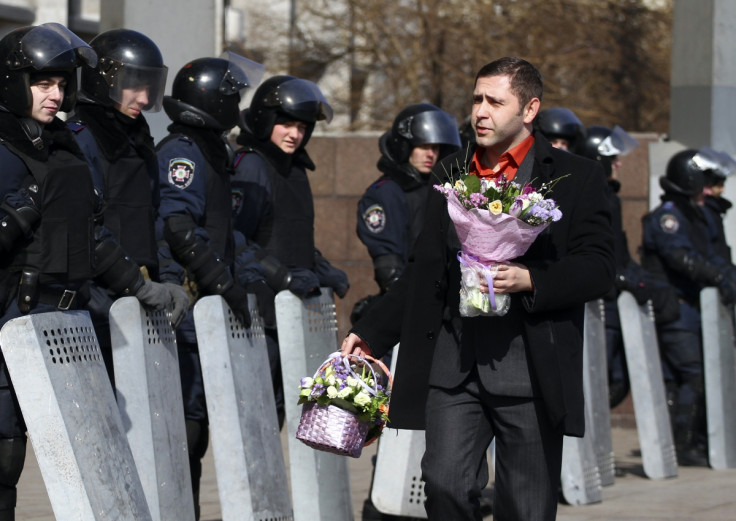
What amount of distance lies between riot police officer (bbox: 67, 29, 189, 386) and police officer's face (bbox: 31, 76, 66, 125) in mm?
463

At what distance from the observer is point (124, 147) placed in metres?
5.98

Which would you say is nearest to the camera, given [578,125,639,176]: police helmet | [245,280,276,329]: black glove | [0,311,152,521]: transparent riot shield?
[0,311,152,521]: transparent riot shield

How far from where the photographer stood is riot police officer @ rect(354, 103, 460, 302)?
7.69m

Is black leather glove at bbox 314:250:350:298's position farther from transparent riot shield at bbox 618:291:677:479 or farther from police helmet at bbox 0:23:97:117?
police helmet at bbox 0:23:97:117

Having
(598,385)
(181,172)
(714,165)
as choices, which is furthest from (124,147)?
(714,165)

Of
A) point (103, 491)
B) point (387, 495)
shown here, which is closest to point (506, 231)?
point (103, 491)

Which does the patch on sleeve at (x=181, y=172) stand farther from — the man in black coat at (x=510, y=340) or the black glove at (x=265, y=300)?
the man in black coat at (x=510, y=340)

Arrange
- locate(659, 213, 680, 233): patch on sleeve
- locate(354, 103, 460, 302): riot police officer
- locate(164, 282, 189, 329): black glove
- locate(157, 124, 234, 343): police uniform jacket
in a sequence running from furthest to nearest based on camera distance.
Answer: locate(659, 213, 680, 233): patch on sleeve < locate(354, 103, 460, 302): riot police officer < locate(157, 124, 234, 343): police uniform jacket < locate(164, 282, 189, 329): black glove

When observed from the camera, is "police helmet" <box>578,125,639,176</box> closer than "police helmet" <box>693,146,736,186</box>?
Yes

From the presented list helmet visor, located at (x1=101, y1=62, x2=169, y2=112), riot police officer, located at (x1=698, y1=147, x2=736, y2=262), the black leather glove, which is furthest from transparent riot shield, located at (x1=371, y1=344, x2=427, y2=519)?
riot police officer, located at (x1=698, y1=147, x2=736, y2=262)

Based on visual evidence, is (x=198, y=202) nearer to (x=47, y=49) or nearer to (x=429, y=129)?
(x=47, y=49)

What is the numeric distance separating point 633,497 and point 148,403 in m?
3.70

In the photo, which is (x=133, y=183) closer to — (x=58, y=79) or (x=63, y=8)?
(x=58, y=79)

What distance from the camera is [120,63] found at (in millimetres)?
6168
